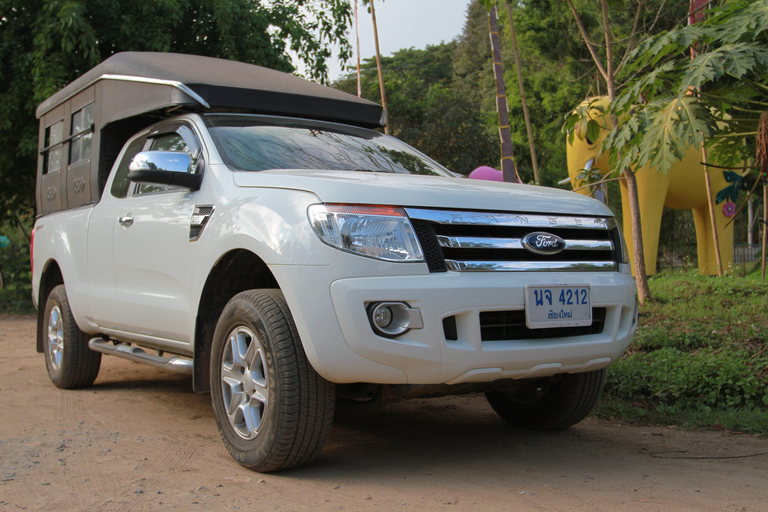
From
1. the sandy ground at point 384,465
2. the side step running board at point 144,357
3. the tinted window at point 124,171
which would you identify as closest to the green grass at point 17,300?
the side step running board at point 144,357

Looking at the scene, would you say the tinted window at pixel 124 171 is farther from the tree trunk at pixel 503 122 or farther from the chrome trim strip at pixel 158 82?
the tree trunk at pixel 503 122

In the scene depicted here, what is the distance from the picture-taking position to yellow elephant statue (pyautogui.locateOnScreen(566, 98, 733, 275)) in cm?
1161

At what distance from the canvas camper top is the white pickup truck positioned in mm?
30

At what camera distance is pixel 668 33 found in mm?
4836

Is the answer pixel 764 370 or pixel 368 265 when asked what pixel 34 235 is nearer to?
pixel 368 265

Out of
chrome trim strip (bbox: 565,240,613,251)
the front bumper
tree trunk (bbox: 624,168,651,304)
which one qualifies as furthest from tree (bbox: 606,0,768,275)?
tree trunk (bbox: 624,168,651,304)

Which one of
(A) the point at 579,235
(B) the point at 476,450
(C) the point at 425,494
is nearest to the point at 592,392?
(B) the point at 476,450

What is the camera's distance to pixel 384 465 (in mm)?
3680

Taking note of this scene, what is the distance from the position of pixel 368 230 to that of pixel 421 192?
1.05ft

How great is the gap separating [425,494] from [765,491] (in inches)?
59.2

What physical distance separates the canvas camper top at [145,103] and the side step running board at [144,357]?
3.74ft

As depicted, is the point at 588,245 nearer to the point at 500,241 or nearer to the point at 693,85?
the point at 500,241

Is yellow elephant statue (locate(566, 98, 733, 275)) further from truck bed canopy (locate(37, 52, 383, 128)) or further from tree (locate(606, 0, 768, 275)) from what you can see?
truck bed canopy (locate(37, 52, 383, 128))

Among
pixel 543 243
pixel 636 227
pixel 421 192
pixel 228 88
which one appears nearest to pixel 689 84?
pixel 543 243
